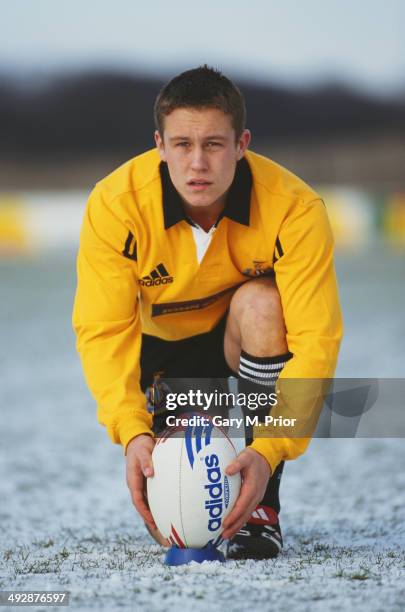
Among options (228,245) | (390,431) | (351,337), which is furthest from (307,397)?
(351,337)

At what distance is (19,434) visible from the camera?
18.6 feet

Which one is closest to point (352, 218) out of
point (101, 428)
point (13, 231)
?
point (13, 231)

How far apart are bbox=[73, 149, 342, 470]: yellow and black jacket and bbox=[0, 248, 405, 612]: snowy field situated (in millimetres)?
411

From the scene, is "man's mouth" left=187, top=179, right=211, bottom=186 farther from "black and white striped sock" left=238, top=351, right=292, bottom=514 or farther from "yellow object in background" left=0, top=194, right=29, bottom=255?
"yellow object in background" left=0, top=194, right=29, bottom=255

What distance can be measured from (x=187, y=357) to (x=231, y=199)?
73cm

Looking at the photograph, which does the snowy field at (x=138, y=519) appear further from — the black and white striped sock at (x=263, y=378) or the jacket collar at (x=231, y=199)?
the jacket collar at (x=231, y=199)

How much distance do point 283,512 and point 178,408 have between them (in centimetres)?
74

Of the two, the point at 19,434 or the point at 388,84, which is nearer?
the point at 19,434

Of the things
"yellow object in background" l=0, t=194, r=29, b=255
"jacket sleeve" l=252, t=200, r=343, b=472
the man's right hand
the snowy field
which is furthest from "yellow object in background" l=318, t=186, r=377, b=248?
the man's right hand

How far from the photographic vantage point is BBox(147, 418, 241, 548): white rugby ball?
2.79 m

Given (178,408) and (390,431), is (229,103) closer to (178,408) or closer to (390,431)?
(178,408)

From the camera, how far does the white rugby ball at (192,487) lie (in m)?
2.79

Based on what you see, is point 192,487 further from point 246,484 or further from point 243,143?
point 243,143

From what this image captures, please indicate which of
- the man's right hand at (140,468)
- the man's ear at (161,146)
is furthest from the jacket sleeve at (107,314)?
the man's ear at (161,146)
